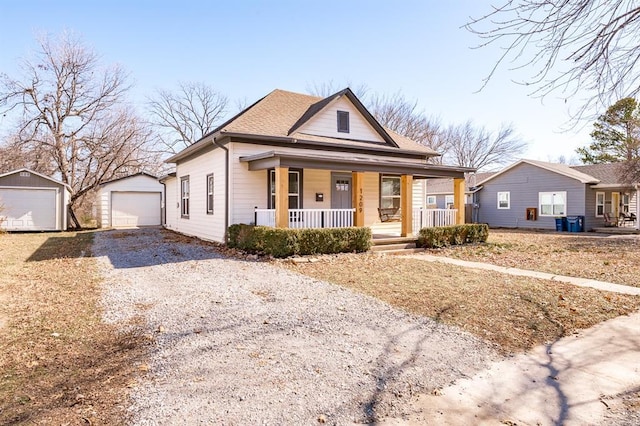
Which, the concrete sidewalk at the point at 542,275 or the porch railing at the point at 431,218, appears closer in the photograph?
the concrete sidewalk at the point at 542,275

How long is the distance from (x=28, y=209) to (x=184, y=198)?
8487 millimetres

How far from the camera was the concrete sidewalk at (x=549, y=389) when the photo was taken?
2.69 meters

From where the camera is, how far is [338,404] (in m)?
2.78

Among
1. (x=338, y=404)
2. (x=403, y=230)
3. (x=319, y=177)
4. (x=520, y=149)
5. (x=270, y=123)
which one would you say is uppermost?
(x=520, y=149)

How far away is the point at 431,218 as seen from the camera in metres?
13.0

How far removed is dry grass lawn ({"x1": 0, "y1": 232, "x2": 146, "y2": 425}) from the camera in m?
2.63

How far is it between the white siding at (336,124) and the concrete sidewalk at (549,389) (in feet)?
34.6

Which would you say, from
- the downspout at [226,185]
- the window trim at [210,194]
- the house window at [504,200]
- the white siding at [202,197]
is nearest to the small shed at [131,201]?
the white siding at [202,197]

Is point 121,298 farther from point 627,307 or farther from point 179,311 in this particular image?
point 627,307

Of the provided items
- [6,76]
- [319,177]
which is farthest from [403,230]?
[6,76]

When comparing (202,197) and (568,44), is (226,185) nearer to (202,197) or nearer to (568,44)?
(202,197)

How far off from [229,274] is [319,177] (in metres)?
6.24

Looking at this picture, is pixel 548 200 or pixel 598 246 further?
pixel 548 200

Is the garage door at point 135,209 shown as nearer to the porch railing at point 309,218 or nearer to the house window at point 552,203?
the porch railing at point 309,218
